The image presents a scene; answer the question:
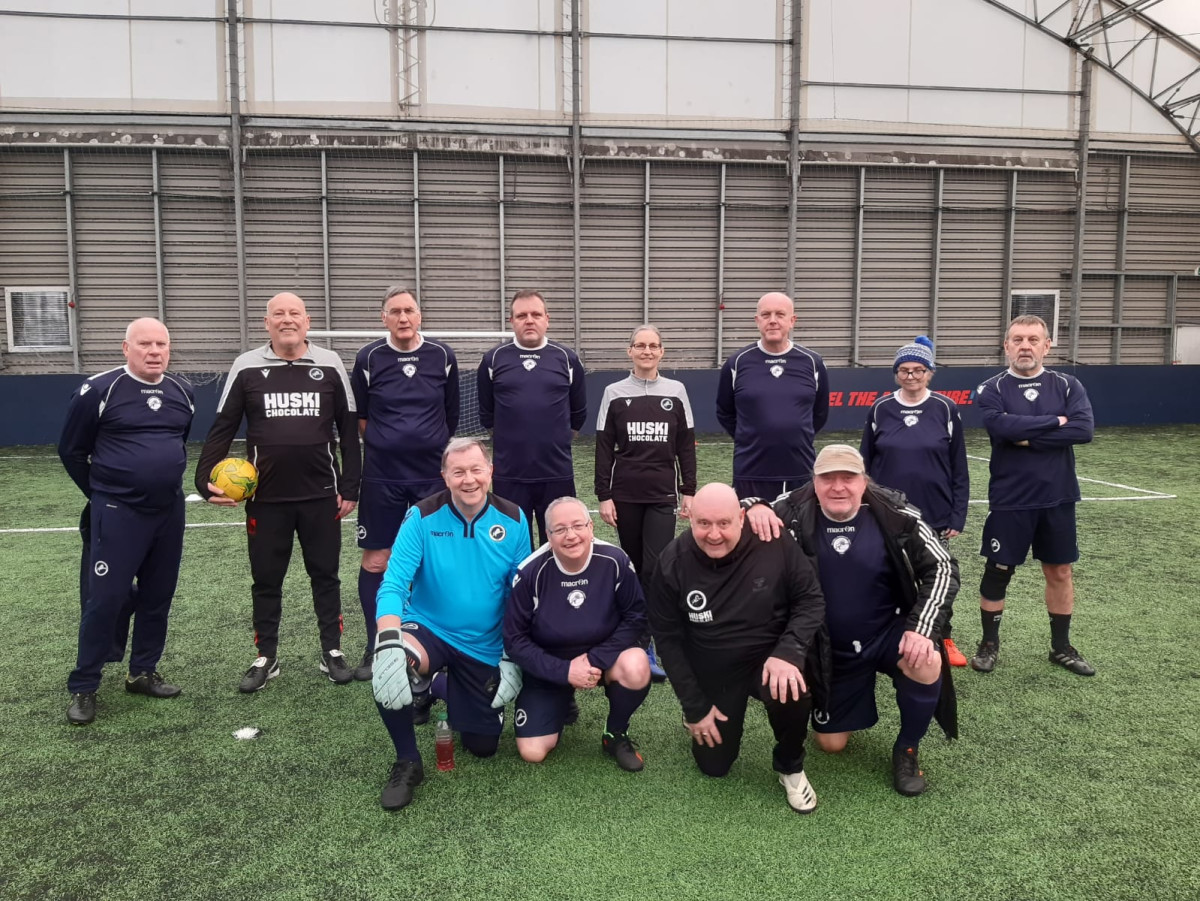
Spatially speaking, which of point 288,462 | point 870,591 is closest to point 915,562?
point 870,591

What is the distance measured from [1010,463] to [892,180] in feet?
46.8

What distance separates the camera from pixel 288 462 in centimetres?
458

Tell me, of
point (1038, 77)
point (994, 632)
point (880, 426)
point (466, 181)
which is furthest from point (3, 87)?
point (1038, 77)

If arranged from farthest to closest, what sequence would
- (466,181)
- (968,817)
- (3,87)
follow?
(466,181)
(3,87)
(968,817)

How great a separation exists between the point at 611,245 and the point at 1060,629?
13.0 m

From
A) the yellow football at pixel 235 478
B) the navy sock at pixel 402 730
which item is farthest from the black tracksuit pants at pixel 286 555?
the navy sock at pixel 402 730

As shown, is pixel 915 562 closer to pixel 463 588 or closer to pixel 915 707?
pixel 915 707

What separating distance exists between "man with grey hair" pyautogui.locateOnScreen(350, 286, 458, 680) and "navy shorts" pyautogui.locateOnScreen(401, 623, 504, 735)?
1090 mm

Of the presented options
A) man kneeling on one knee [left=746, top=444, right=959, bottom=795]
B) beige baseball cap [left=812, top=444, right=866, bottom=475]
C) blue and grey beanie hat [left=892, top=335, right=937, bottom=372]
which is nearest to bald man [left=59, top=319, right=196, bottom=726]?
man kneeling on one knee [left=746, top=444, right=959, bottom=795]

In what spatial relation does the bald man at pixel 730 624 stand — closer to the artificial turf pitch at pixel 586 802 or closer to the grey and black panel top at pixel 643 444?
the artificial turf pitch at pixel 586 802

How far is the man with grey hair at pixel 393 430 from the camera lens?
4875 mm

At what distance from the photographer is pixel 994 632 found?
5.01m

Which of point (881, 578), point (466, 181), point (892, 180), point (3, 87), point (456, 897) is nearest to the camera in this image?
point (456, 897)

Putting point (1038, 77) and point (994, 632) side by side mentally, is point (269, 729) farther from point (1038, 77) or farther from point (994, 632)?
point (1038, 77)
